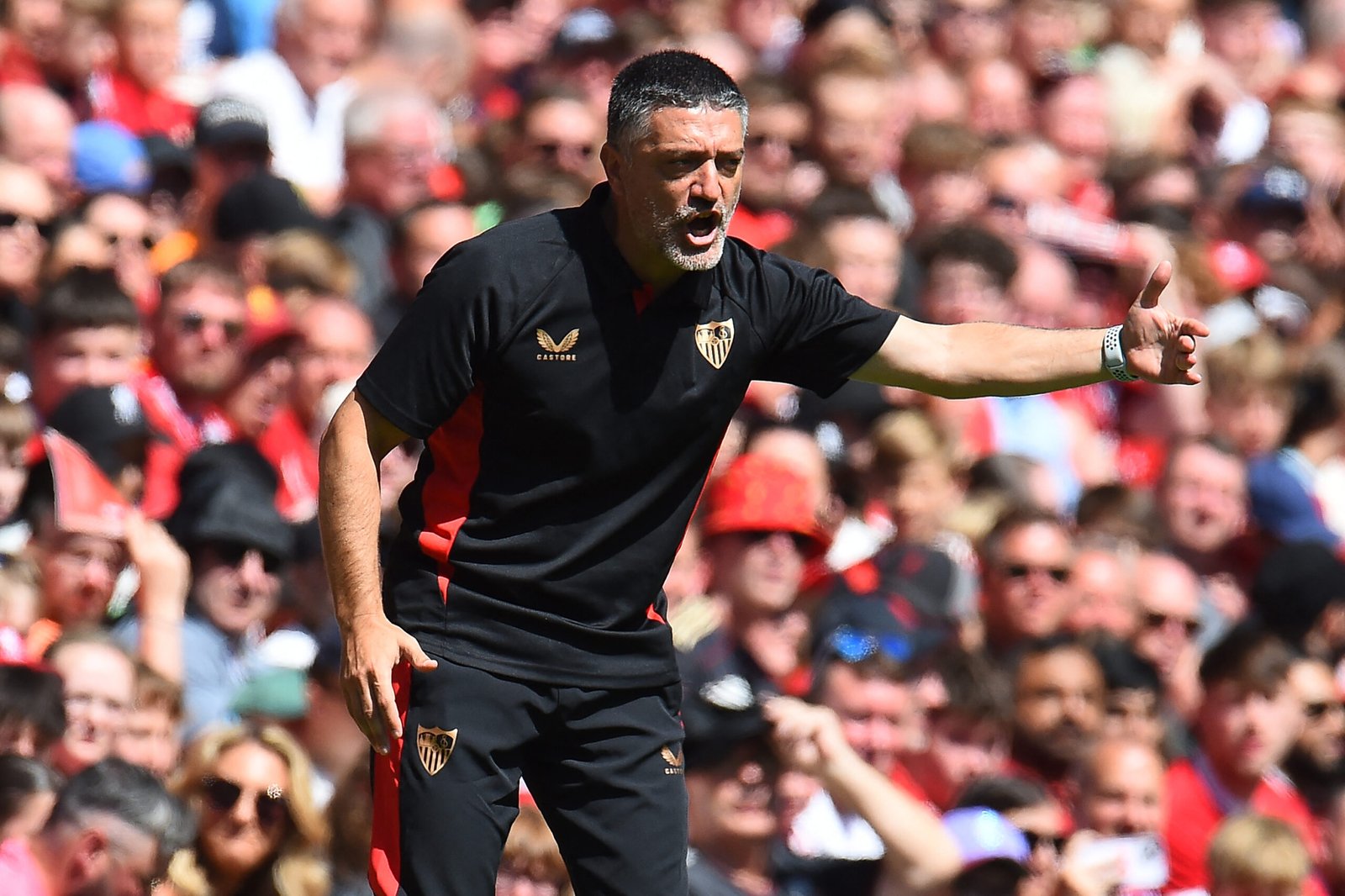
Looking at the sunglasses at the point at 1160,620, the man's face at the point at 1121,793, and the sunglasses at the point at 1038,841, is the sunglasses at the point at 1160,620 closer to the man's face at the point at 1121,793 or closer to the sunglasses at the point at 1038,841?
the man's face at the point at 1121,793

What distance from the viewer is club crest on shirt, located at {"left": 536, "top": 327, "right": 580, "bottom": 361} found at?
4098mm

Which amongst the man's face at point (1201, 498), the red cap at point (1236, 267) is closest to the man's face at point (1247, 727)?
the man's face at point (1201, 498)

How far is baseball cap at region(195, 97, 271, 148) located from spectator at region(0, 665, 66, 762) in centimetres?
318

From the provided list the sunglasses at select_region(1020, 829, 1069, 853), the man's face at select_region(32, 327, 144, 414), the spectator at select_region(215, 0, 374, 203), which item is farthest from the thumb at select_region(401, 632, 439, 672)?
the spectator at select_region(215, 0, 374, 203)

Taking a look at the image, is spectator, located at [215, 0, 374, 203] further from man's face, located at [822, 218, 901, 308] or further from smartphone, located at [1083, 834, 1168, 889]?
smartphone, located at [1083, 834, 1168, 889]

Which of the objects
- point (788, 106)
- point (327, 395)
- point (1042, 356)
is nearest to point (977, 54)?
point (788, 106)

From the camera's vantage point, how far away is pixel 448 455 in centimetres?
418

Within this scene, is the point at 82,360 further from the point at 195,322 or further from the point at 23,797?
the point at 23,797

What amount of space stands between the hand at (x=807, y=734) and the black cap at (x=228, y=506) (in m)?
1.71

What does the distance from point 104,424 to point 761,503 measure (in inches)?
81.2

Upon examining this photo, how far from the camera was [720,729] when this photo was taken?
6195 mm

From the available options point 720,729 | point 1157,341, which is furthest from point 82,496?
point 1157,341

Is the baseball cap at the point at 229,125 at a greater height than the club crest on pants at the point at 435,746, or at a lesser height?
greater

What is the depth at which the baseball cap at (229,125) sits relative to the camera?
335 inches
